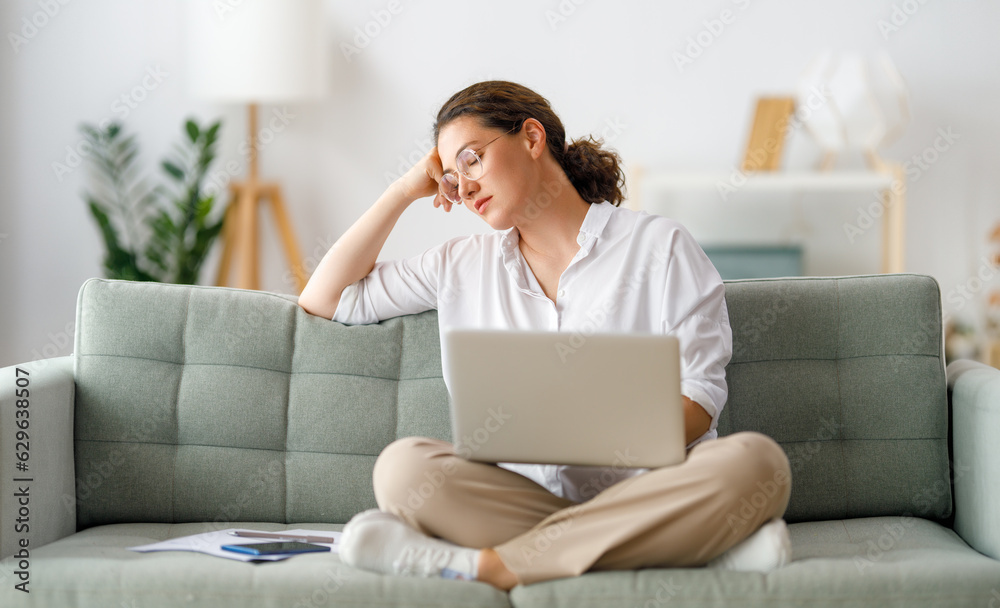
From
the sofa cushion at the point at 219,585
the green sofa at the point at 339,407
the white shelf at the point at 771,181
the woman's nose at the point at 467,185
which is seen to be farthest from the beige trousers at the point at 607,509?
the white shelf at the point at 771,181

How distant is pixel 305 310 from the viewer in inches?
72.4

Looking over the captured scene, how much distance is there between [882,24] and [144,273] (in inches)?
112

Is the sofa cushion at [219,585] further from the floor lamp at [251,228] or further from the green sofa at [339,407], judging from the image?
the floor lamp at [251,228]

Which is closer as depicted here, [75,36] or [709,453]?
[709,453]

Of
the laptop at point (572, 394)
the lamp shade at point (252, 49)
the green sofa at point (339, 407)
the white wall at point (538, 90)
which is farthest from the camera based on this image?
the white wall at point (538, 90)

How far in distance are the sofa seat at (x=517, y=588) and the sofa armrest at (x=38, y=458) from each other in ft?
0.37

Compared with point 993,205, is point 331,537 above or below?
below

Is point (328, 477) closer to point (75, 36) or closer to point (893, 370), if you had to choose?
point (893, 370)

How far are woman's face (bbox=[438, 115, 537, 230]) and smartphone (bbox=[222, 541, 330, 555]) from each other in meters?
0.65

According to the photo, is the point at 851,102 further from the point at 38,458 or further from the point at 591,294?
the point at 38,458

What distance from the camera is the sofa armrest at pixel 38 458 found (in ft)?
4.90

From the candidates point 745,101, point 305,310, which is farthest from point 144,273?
point 745,101

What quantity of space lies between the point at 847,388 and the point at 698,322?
0.39 metres

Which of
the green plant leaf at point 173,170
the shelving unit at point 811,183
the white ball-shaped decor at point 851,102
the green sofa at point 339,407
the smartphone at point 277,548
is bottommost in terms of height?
the smartphone at point 277,548
